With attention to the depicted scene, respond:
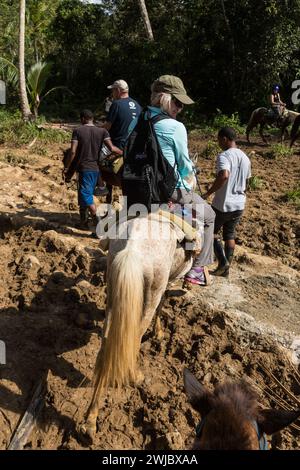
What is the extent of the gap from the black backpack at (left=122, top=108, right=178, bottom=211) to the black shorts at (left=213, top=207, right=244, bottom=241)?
192cm

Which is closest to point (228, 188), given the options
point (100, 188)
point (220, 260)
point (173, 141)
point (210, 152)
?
point (220, 260)

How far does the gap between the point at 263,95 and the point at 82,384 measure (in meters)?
16.3

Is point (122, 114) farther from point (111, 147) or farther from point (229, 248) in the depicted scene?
point (229, 248)

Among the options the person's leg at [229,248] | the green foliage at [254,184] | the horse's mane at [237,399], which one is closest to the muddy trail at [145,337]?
the person's leg at [229,248]

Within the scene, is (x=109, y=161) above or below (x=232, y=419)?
above

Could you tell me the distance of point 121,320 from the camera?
3500 mm

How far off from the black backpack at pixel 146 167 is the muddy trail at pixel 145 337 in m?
1.61

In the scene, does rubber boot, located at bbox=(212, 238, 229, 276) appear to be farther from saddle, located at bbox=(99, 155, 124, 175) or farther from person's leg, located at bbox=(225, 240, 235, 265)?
saddle, located at bbox=(99, 155, 124, 175)

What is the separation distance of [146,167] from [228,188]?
6.69ft

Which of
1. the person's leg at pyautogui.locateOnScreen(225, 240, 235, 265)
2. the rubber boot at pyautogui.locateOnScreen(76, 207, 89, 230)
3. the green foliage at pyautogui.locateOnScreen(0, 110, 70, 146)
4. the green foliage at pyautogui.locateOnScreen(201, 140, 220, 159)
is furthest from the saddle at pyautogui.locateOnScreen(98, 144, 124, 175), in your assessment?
the green foliage at pyautogui.locateOnScreen(0, 110, 70, 146)

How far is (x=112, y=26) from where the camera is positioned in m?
24.0

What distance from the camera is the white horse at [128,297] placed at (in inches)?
138

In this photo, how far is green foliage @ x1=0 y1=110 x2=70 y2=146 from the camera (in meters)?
12.6

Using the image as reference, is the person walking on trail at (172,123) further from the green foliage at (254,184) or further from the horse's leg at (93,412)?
the green foliage at (254,184)
